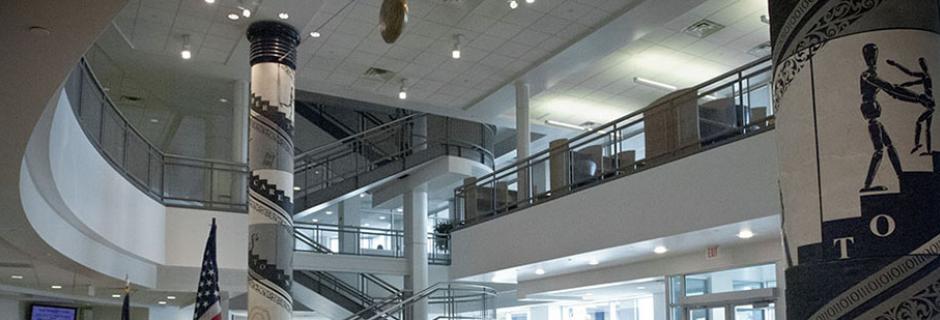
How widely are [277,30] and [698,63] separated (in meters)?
7.70

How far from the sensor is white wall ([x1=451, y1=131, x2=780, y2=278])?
9641mm

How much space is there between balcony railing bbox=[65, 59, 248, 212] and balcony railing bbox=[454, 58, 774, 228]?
410 centimetres

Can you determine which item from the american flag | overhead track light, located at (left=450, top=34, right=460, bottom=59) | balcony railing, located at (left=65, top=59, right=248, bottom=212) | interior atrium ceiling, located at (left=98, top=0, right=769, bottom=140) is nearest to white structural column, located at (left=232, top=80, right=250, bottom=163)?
interior atrium ceiling, located at (left=98, top=0, right=769, bottom=140)

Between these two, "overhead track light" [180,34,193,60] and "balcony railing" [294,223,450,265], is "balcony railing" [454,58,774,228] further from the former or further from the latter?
"balcony railing" [294,223,450,265]

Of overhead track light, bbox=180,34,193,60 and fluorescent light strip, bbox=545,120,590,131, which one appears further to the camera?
fluorescent light strip, bbox=545,120,590,131

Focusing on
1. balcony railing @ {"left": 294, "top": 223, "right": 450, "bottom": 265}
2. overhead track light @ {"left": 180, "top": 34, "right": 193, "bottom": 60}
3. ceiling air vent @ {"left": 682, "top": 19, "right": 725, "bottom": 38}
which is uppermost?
ceiling air vent @ {"left": 682, "top": 19, "right": 725, "bottom": 38}

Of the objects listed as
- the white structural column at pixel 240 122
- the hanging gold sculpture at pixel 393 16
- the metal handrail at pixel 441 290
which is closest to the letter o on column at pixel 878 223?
the hanging gold sculpture at pixel 393 16

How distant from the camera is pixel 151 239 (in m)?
13.3

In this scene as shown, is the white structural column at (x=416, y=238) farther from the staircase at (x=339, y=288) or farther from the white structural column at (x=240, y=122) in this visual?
the white structural column at (x=240, y=122)

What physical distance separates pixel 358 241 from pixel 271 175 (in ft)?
31.6

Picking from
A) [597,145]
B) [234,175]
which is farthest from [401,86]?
[597,145]

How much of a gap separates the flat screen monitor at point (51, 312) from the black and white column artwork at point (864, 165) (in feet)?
65.8

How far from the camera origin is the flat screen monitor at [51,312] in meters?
19.8

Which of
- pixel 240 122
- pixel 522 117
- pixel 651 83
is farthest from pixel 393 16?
pixel 651 83
